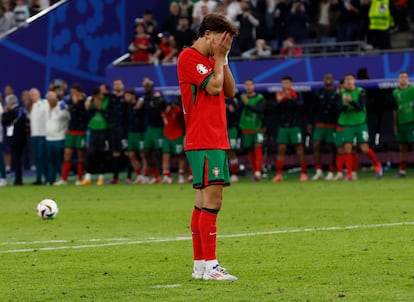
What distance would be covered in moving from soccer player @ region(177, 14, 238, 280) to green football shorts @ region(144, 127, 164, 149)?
16942mm

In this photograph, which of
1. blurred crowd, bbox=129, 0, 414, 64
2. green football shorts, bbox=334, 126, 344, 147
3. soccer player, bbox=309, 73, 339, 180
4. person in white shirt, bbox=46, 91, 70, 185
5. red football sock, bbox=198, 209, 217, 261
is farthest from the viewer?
blurred crowd, bbox=129, 0, 414, 64

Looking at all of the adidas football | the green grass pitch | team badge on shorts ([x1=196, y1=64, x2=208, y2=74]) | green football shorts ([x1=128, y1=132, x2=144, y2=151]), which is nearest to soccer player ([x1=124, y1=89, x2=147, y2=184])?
green football shorts ([x1=128, y1=132, x2=144, y2=151])

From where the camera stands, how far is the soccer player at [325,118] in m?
25.2

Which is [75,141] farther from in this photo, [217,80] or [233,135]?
[217,80]

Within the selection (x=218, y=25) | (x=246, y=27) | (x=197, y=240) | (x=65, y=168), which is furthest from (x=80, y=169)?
(x=218, y=25)

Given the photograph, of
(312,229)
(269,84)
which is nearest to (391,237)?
(312,229)

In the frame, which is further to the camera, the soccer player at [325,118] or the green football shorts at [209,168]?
the soccer player at [325,118]

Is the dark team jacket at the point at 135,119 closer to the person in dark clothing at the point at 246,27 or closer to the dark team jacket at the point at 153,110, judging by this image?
the dark team jacket at the point at 153,110

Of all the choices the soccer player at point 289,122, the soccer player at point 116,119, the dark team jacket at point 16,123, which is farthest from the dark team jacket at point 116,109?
the soccer player at point 289,122

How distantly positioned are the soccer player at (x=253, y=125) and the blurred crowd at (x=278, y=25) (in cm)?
383

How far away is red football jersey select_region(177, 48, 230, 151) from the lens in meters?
9.62

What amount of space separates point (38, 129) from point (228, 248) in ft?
51.2

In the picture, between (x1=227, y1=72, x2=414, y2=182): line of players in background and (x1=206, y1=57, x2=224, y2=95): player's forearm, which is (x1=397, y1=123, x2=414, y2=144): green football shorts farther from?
(x1=206, y1=57, x2=224, y2=95): player's forearm

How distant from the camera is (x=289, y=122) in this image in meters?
25.8
